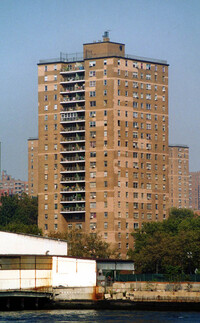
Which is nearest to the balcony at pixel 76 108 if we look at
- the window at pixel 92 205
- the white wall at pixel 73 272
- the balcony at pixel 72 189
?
the balcony at pixel 72 189

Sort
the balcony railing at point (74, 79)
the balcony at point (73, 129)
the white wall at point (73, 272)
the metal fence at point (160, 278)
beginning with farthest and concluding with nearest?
the balcony railing at point (74, 79) → the balcony at point (73, 129) → the metal fence at point (160, 278) → the white wall at point (73, 272)

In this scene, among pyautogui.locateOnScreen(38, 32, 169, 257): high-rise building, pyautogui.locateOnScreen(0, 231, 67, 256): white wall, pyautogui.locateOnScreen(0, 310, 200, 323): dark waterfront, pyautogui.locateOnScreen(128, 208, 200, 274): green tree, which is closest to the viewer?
pyautogui.locateOnScreen(0, 310, 200, 323): dark waterfront

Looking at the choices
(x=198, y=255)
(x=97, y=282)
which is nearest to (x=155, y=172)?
(x=198, y=255)

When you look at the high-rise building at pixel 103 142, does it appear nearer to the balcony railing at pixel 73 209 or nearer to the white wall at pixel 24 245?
the balcony railing at pixel 73 209

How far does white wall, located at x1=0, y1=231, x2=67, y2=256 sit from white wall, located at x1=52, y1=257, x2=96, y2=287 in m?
6.90

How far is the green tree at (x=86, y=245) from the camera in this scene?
161 metres

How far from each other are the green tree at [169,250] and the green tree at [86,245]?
5.74 metres

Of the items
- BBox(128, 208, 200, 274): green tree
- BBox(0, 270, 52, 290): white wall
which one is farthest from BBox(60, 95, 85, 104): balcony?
BBox(0, 270, 52, 290): white wall

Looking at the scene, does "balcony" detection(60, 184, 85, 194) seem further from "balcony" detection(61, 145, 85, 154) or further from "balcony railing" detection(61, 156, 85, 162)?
"balcony" detection(61, 145, 85, 154)

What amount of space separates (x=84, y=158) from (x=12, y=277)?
83021 mm

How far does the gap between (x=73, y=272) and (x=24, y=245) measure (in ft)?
29.1

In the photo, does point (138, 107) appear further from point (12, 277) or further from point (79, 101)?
point (12, 277)

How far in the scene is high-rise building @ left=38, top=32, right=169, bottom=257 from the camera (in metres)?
178

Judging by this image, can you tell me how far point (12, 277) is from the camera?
10056 centimetres
